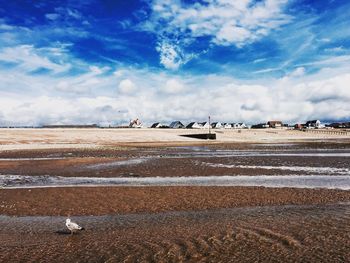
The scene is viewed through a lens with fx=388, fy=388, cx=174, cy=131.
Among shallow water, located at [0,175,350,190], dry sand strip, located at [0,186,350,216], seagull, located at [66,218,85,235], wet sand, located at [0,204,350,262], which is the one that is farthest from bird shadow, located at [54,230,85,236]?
shallow water, located at [0,175,350,190]

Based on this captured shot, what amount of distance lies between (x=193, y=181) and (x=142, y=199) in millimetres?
6671

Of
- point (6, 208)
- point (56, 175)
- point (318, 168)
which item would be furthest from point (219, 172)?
point (6, 208)

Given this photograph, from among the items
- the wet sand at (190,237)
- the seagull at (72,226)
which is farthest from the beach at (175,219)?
the seagull at (72,226)

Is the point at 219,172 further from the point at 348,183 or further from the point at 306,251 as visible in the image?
the point at 306,251

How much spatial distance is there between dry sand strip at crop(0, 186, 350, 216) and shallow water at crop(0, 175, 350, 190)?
2026 millimetres

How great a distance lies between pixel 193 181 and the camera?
22641 millimetres

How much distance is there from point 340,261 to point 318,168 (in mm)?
21272

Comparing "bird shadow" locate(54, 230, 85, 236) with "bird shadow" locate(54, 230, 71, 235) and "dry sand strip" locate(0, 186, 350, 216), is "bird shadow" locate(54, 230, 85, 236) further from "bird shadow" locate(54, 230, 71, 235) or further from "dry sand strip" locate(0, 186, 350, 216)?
"dry sand strip" locate(0, 186, 350, 216)

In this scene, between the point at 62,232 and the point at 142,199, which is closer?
the point at 62,232

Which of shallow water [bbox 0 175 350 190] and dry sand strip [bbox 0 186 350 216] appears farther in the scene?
shallow water [bbox 0 175 350 190]

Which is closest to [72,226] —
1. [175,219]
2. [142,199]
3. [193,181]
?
[175,219]

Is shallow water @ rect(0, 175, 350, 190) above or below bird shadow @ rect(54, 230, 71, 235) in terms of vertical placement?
below

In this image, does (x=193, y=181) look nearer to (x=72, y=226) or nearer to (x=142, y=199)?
(x=142, y=199)

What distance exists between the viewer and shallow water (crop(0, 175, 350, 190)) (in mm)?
20828
